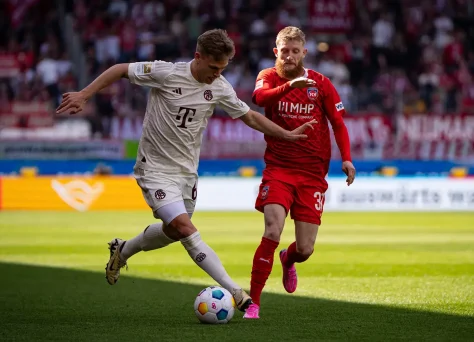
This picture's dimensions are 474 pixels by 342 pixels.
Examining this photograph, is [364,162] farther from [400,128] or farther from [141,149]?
[141,149]

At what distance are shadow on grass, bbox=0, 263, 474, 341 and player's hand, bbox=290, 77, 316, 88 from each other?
1866 mm

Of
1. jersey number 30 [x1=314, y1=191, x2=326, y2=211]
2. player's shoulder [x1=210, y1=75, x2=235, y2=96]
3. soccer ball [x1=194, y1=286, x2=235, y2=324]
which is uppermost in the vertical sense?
player's shoulder [x1=210, y1=75, x2=235, y2=96]

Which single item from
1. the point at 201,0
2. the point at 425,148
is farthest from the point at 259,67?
the point at 425,148

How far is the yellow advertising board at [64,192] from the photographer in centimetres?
2272

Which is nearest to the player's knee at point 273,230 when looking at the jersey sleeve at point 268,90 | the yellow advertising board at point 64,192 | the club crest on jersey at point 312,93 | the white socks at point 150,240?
the white socks at point 150,240

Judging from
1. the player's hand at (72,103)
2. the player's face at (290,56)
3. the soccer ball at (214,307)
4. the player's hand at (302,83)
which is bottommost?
the soccer ball at (214,307)

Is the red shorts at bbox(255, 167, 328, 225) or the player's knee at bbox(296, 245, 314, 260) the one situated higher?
the red shorts at bbox(255, 167, 328, 225)

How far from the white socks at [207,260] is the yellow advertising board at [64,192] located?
1541 cm

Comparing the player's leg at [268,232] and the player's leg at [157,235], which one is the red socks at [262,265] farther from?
the player's leg at [157,235]

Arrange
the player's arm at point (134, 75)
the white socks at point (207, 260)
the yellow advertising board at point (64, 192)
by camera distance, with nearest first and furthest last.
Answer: the player's arm at point (134, 75)
the white socks at point (207, 260)
the yellow advertising board at point (64, 192)

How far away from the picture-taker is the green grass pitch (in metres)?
7.02

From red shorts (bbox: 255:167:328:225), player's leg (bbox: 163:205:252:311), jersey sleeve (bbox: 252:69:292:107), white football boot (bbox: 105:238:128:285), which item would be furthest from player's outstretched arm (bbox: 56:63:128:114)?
white football boot (bbox: 105:238:128:285)

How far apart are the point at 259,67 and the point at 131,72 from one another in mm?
19549

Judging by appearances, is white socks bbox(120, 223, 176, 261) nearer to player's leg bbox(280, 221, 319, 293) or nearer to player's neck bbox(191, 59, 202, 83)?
player's leg bbox(280, 221, 319, 293)
